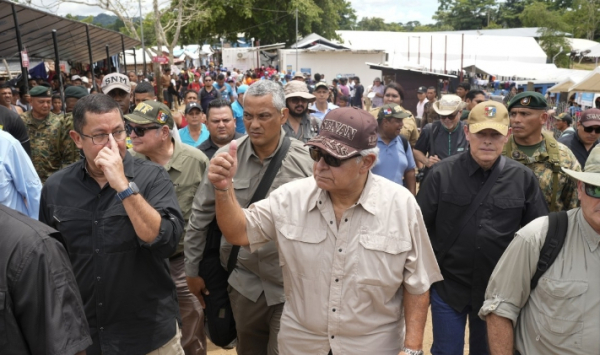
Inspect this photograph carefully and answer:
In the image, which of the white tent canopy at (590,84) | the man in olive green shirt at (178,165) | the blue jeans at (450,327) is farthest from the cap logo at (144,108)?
the white tent canopy at (590,84)

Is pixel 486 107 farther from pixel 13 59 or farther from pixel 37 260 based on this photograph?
pixel 13 59

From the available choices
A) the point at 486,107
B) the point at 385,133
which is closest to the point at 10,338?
the point at 486,107

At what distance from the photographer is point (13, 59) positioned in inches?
778

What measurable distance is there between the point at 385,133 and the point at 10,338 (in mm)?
4626

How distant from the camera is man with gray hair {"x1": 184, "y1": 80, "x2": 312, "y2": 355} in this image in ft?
11.4

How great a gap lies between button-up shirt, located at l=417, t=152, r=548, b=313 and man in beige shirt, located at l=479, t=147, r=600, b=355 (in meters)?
0.96

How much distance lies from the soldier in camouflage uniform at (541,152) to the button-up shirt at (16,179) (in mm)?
3632

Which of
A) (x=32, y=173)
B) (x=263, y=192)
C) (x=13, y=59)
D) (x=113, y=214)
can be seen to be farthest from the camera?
(x=13, y=59)

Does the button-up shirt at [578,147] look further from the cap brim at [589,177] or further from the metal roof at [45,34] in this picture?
the metal roof at [45,34]

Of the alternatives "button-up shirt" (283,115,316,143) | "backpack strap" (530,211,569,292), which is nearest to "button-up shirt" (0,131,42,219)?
"button-up shirt" (283,115,316,143)

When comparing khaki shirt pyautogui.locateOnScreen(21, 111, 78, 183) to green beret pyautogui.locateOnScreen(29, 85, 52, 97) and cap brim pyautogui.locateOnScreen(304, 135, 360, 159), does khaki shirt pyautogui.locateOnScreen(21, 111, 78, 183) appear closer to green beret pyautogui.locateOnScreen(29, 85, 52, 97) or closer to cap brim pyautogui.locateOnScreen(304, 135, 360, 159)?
green beret pyautogui.locateOnScreen(29, 85, 52, 97)

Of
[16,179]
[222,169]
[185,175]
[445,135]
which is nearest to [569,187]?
[445,135]

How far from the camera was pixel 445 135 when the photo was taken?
6.46 meters

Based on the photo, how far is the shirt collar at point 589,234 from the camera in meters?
2.40
